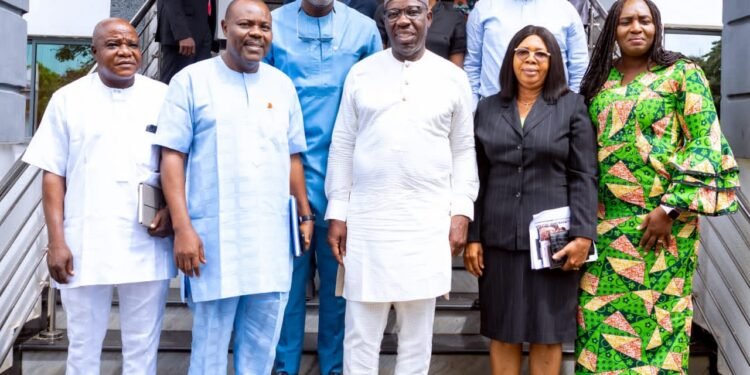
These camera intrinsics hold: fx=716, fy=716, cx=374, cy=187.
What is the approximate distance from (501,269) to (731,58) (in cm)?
219

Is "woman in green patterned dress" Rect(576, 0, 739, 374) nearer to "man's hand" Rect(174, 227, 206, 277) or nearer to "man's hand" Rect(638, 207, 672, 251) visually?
"man's hand" Rect(638, 207, 672, 251)

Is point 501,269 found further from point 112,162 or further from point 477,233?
point 112,162

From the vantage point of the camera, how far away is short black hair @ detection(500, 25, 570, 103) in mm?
3164

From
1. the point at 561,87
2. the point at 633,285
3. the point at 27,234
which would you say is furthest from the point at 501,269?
the point at 27,234

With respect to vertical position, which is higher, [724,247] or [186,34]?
[186,34]

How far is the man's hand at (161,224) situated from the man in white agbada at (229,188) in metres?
0.13

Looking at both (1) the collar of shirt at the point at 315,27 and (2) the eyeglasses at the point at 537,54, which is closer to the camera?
(2) the eyeglasses at the point at 537,54

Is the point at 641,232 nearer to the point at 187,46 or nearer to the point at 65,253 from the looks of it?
the point at 65,253

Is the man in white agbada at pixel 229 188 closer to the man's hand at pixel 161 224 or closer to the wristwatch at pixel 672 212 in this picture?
the man's hand at pixel 161 224

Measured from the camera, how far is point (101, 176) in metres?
2.94

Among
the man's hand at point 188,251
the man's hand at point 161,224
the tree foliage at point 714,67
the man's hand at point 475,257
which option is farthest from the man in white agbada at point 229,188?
the tree foliage at point 714,67

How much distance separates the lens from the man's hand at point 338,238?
3.10m

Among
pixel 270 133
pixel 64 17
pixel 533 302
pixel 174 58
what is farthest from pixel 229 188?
pixel 64 17

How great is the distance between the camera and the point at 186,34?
5.11 metres
